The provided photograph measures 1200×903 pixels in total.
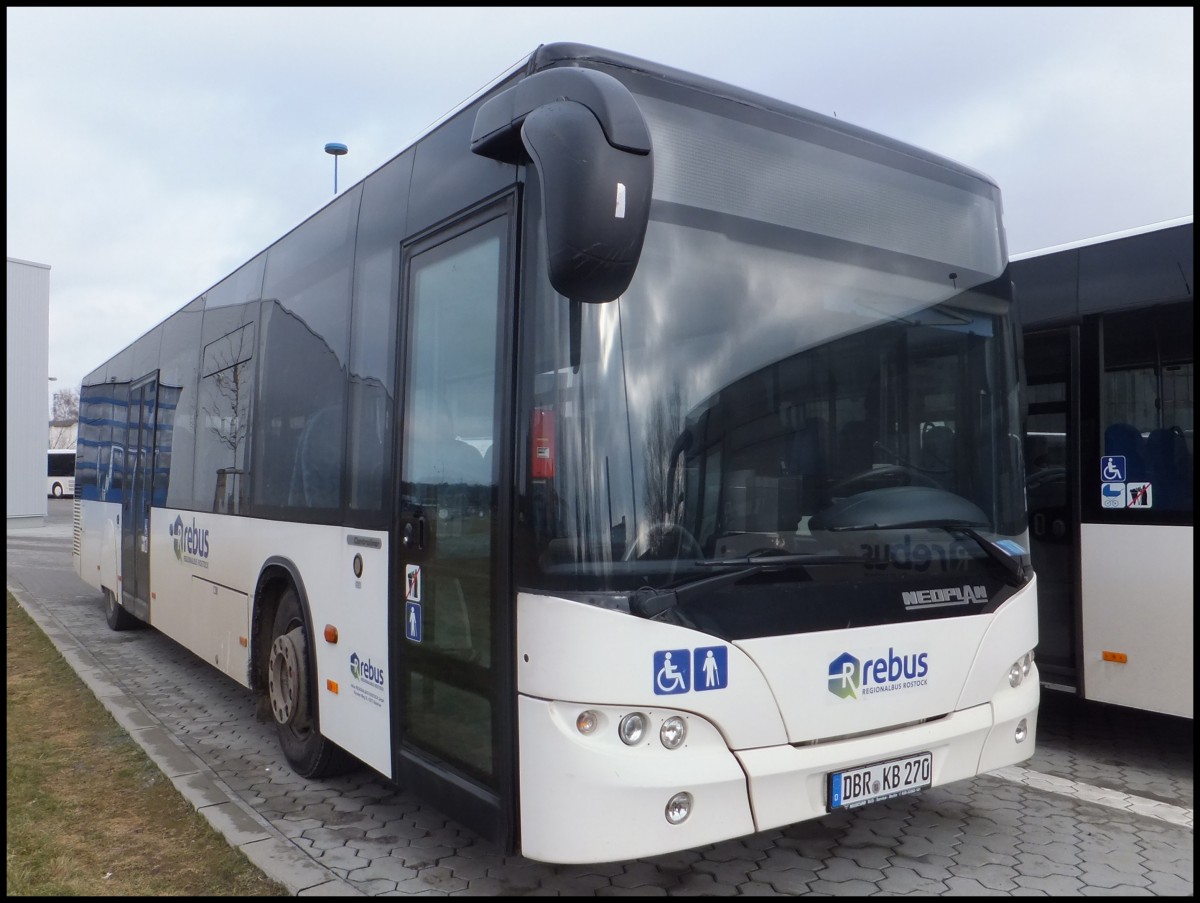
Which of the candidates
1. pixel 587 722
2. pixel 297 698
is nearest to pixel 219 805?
pixel 297 698

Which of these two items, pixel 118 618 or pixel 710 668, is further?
pixel 118 618

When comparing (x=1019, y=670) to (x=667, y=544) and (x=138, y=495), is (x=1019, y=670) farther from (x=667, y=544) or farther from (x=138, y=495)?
(x=138, y=495)

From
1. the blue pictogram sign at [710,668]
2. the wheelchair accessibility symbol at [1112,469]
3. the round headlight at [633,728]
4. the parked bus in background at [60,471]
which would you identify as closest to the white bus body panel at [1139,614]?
the wheelchair accessibility symbol at [1112,469]

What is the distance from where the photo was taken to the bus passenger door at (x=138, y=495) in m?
9.27

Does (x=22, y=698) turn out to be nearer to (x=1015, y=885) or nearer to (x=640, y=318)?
(x=640, y=318)

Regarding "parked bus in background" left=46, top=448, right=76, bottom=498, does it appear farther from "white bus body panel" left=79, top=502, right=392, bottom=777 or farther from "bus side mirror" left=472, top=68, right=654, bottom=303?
"bus side mirror" left=472, top=68, right=654, bottom=303

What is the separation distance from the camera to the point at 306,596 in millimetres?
5367

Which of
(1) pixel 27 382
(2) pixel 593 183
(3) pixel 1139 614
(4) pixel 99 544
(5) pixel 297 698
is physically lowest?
(5) pixel 297 698

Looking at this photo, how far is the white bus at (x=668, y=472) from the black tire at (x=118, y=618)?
7.23m

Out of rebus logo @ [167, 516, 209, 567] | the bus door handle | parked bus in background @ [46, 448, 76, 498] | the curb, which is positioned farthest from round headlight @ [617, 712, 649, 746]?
parked bus in background @ [46, 448, 76, 498]

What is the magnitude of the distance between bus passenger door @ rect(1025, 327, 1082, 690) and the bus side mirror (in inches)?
149

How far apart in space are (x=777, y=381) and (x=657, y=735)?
4.42ft

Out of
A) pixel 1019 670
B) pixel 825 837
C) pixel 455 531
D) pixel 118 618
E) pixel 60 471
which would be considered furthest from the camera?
pixel 60 471

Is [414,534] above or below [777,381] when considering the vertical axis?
below
